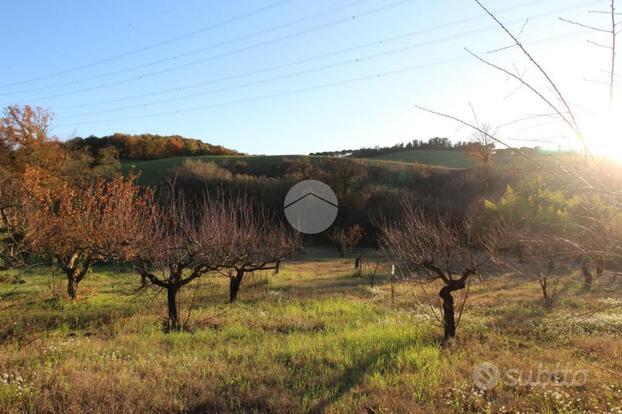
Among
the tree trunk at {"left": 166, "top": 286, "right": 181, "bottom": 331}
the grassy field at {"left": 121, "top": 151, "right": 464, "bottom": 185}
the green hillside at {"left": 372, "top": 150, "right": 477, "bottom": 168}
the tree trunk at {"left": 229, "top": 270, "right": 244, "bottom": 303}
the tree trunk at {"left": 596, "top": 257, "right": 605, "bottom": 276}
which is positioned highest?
the green hillside at {"left": 372, "top": 150, "right": 477, "bottom": 168}

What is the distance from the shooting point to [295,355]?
7.39 metres

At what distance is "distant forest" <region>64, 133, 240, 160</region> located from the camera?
67062 mm

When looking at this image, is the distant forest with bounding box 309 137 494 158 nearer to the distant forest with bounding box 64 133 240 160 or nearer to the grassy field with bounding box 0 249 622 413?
the distant forest with bounding box 64 133 240 160

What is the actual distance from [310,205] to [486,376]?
36995 mm

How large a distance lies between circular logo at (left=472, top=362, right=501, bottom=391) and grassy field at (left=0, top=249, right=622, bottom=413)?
0.35 ft

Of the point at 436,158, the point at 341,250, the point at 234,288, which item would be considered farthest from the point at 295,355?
A: the point at 436,158

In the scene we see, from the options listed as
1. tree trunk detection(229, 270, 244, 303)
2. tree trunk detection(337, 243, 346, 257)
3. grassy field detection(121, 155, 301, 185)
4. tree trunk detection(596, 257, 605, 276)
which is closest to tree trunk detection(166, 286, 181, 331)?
tree trunk detection(229, 270, 244, 303)

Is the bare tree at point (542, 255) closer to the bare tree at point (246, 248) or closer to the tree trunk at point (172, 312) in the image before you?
the tree trunk at point (172, 312)

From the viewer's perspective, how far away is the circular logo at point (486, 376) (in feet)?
19.6

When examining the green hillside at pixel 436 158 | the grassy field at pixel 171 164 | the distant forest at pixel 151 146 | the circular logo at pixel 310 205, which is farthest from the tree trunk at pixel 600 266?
the distant forest at pixel 151 146

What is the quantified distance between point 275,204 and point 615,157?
40838 mm

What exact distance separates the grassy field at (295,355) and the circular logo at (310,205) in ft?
88.6

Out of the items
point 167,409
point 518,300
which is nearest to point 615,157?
point 167,409

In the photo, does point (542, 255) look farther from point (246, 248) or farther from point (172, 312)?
point (246, 248)
